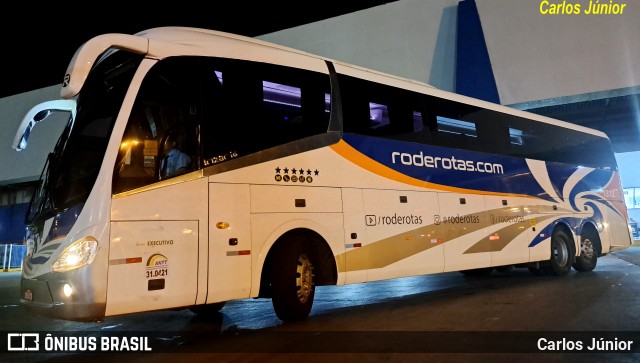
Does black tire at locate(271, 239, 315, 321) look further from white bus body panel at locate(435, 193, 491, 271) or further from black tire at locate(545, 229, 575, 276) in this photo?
black tire at locate(545, 229, 575, 276)

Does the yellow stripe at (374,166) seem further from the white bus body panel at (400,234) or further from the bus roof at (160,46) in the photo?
the bus roof at (160,46)

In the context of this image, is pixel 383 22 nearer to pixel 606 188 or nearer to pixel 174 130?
pixel 606 188

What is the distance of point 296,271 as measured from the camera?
648 centimetres

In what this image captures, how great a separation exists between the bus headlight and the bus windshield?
0.43 m

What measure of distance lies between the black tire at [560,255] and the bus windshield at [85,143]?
408 inches

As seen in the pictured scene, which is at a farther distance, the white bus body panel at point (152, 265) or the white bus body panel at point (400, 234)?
the white bus body panel at point (400, 234)

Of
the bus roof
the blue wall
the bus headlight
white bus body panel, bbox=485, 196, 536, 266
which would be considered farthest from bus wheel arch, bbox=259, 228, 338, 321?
the blue wall

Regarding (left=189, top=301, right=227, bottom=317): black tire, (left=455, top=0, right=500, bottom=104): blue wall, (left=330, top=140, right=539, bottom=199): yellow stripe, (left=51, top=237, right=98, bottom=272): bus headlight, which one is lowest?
(left=189, top=301, right=227, bottom=317): black tire

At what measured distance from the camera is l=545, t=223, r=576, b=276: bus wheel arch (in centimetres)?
1179

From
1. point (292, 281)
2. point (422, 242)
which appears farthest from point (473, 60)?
point (292, 281)

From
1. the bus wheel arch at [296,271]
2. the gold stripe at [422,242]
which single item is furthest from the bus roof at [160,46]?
the gold stripe at [422,242]

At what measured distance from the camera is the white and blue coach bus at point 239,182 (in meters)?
5.07

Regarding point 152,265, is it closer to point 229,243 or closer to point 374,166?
point 229,243

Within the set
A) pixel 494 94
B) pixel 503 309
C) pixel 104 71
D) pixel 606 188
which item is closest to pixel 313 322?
pixel 503 309
